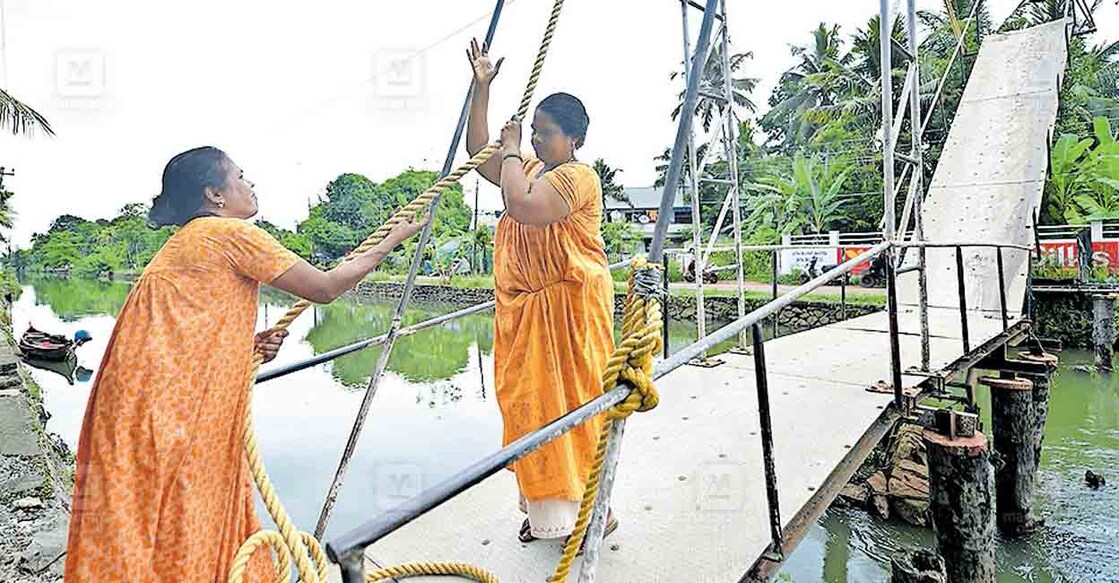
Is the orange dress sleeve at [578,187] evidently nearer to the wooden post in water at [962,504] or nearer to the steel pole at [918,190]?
the steel pole at [918,190]

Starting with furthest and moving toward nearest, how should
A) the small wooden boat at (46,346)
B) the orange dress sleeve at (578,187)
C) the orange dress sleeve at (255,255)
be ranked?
the small wooden boat at (46,346), the orange dress sleeve at (578,187), the orange dress sleeve at (255,255)

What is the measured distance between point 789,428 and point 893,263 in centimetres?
94

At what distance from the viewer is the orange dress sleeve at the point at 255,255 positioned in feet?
4.31

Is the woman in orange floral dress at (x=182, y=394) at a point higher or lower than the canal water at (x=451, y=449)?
higher

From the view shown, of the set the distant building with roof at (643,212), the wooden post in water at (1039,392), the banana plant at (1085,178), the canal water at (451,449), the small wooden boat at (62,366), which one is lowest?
the canal water at (451,449)

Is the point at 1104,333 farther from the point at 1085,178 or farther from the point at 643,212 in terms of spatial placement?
the point at 643,212

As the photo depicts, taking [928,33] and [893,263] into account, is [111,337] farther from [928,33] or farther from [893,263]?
[928,33]

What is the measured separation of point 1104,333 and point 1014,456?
673cm

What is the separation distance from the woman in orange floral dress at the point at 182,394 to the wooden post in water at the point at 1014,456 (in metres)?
4.95

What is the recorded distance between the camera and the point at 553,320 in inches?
69.9

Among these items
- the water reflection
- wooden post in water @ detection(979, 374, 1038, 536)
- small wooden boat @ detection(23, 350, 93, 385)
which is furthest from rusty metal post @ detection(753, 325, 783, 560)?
small wooden boat @ detection(23, 350, 93, 385)

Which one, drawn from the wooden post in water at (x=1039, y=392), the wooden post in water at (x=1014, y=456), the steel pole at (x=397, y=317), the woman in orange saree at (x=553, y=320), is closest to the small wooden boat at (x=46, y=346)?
the steel pole at (x=397, y=317)

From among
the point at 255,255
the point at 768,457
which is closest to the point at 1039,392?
the point at 768,457

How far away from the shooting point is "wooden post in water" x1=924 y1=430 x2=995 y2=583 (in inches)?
127
